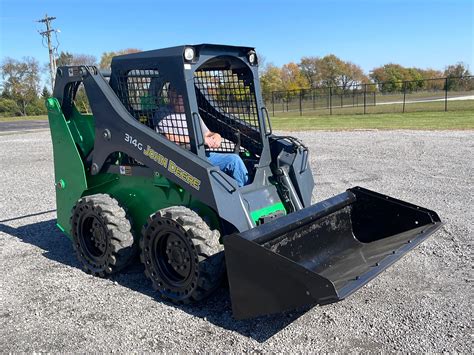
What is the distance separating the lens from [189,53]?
3863 millimetres

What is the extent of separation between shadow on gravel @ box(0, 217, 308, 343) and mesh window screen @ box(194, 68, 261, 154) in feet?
4.96

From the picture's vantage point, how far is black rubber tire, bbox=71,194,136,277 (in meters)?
4.29

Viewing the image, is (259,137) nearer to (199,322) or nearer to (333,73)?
(199,322)

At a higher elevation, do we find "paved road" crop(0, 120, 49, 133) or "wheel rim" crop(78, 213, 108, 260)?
"paved road" crop(0, 120, 49, 133)

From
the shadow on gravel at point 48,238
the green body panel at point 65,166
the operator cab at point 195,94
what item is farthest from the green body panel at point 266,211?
A: the shadow on gravel at point 48,238

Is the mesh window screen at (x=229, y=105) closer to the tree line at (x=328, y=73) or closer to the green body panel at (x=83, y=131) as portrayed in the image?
the green body panel at (x=83, y=131)

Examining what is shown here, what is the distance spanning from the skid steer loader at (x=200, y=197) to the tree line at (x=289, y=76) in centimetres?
3966

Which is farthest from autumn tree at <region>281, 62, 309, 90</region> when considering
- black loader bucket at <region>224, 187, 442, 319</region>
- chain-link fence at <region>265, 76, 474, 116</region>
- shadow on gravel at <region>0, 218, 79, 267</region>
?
black loader bucket at <region>224, 187, 442, 319</region>

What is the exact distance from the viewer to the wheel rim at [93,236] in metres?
4.43

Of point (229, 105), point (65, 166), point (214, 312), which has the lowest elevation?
point (214, 312)

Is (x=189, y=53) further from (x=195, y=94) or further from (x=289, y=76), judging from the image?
(x=289, y=76)

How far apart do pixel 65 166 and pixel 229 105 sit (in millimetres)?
1808

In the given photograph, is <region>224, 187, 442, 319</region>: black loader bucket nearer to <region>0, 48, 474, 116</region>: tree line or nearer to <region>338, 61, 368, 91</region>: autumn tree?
<region>0, 48, 474, 116</region>: tree line

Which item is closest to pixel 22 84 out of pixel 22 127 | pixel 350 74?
pixel 22 127
